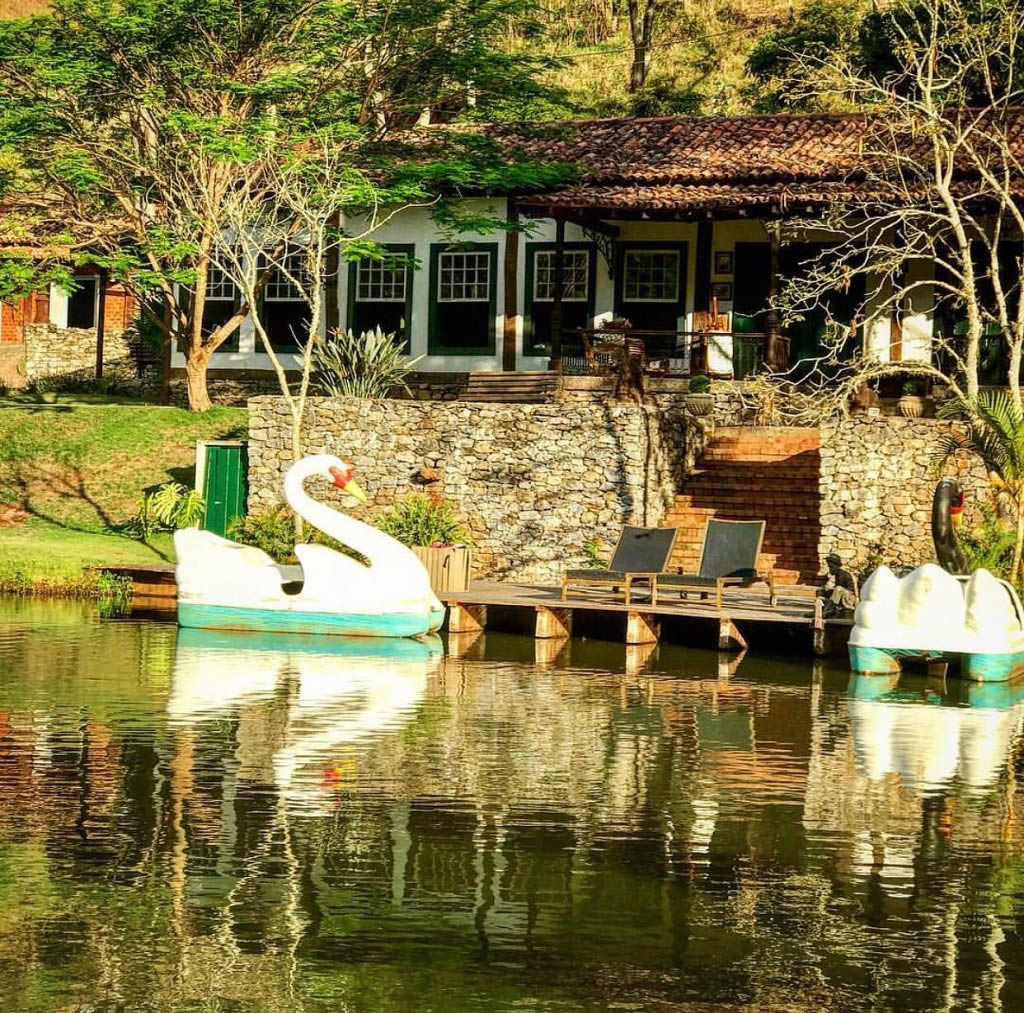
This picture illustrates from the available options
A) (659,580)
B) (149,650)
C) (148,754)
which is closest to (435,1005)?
(148,754)

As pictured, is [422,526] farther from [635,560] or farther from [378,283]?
[378,283]

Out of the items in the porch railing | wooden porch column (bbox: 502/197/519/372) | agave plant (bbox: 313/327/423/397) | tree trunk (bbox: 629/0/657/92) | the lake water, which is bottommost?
the lake water

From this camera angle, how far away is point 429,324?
31.5 metres

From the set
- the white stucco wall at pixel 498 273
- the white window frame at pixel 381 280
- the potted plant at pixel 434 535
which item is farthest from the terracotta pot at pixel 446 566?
the white window frame at pixel 381 280

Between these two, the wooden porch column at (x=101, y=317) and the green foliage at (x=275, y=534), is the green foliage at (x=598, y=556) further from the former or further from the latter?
the wooden porch column at (x=101, y=317)

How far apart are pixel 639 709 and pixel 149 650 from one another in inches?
220

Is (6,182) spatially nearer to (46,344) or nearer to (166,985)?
(46,344)

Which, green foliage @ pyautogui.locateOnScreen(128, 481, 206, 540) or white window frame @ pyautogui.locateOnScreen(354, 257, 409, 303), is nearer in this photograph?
green foliage @ pyautogui.locateOnScreen(128, 481, 206, 540)

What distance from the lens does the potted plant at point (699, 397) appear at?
83.8ft

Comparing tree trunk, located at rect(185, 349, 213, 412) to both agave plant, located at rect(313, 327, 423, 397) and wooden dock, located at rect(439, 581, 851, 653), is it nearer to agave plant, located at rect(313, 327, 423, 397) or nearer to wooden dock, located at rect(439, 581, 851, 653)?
agave plant, located at rect(313, 327, 423, 397)

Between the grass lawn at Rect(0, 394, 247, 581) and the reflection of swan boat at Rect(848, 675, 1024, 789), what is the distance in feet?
37.5

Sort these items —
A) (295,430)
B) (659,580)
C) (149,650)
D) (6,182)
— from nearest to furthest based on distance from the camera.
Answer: (149,650)
(659,580)
(295,430)
(6,182)

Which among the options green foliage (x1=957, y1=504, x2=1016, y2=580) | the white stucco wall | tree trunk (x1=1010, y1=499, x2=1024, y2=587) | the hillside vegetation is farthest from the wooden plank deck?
the hillside vegetation

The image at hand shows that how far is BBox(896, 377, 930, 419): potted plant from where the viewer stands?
2477 cm
